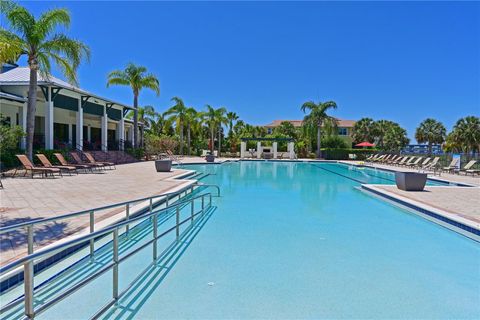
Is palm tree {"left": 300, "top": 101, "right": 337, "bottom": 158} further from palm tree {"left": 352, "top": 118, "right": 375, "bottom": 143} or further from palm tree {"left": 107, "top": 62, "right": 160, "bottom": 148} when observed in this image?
palm tree {"left": 107, "top": 62, "right": 160, "bottom": 148}

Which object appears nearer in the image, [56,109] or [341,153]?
[56,109]

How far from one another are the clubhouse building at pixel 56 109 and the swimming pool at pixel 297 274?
14.0m

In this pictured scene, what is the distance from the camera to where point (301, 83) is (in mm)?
45844

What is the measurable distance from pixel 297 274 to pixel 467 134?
44.9 meters

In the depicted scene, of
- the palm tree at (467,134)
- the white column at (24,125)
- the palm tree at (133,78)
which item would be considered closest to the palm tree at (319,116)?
the palm tree at (467,134)

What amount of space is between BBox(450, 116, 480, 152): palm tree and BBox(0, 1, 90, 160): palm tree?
42696 mm

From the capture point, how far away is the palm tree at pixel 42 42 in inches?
573

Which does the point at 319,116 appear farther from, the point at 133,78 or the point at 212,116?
the point at 133,78

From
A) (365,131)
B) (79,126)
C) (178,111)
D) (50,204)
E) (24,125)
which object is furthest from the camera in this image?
(365,131)

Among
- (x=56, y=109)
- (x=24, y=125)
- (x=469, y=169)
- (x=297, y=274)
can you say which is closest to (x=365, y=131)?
(x=469, y=169)

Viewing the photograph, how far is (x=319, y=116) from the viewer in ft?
136

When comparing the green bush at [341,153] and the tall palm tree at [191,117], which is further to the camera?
the green bush at [341,153]

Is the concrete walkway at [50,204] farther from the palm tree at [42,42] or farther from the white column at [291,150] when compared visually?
the white column at [291,150]

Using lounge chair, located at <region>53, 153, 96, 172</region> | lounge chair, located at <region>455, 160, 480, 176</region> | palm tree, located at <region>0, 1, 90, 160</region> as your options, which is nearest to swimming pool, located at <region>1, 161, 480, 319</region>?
palm tree, located at <region>0, 1, 90, 160</region>
